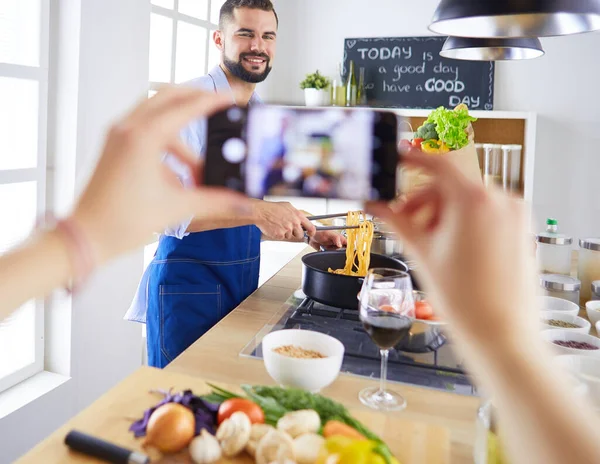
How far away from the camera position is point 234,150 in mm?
765

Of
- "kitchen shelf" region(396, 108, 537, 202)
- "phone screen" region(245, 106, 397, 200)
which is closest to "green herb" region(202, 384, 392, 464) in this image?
"phone screen" region(245, 106, 397, 200)

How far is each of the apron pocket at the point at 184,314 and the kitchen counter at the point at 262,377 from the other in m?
0.19

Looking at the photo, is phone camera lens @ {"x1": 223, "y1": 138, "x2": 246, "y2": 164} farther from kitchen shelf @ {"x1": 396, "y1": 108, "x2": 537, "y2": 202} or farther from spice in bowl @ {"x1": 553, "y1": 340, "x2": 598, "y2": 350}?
kitchen shelf @ {"x1": 396, "y1": 108, "x2": 537, "y2": 202}

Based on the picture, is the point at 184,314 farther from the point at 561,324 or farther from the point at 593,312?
the point at 593,312

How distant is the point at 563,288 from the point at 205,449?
1.20 m

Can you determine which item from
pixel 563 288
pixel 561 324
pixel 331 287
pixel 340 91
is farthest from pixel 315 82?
pixel 561 324

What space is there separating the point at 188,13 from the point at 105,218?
3005mm

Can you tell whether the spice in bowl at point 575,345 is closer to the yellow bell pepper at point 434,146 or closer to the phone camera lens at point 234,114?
the phone camera lens at point 234,114

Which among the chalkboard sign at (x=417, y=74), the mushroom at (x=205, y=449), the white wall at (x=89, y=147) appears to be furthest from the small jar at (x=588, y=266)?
the chalkboard sign at (x=417, y=74)

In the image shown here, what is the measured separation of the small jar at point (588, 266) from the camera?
1736 millimetres

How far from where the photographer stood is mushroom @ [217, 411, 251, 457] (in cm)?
80

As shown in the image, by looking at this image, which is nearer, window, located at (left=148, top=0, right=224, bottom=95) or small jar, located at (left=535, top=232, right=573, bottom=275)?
small jar, located at (left=535, top=232, right=573, bottom=275)

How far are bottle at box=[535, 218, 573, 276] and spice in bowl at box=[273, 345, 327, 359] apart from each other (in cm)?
105

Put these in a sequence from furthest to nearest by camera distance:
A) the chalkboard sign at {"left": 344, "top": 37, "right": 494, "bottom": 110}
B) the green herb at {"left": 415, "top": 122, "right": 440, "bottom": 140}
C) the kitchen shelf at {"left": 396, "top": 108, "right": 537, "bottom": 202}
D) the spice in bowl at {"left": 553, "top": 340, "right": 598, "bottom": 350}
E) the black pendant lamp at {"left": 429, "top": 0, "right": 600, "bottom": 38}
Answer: the chalkboard sign at {"left": 344, "top": 37, "right": 494, "bottom": 110}, the kitchen shelf at {"left": 396, "top": 108, "right": 537, "bottom": 202}, the green herb at {"left": 415, "top": 122, "right": 440, "bottom": 140}, the black pendant lamp at {"left": 429, "top": 0, "right": 600, "bottom": 38}, the spice in bowl at {"left": 553, "top": 340, "right": 598, "bottom": 350}
